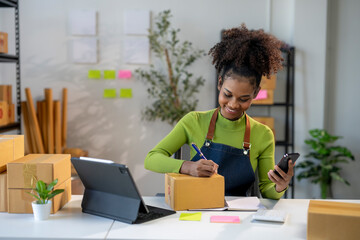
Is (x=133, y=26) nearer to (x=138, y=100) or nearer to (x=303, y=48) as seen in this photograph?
(x=138, y=100)

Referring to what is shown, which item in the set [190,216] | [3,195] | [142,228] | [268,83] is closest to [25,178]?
[3,195]

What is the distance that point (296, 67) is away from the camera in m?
4.23

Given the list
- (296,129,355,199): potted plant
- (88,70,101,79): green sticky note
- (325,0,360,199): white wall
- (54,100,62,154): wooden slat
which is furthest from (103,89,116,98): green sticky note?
(325,0,360,199): white wall

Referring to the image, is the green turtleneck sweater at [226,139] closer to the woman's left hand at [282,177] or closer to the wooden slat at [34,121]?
the woman's left hand at [282,177]

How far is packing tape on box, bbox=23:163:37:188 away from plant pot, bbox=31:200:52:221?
106 mm

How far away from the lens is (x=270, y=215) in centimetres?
169

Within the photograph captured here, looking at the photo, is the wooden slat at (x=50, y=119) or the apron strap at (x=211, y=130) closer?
the apron strap at (x=211, y=130)

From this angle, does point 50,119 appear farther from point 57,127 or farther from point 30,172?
point 30,172

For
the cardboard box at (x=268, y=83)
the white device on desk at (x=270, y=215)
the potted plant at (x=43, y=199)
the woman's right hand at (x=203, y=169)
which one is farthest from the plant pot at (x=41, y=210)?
the cardboard box at (x=268, y=83)

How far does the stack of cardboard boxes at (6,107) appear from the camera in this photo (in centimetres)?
347

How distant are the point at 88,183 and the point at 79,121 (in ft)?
8.34

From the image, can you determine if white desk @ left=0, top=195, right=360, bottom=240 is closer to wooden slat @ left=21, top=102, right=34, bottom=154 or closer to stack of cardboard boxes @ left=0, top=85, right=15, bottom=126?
stack of cardboard boxes @ left=0, top=85, right=15, bottom=126

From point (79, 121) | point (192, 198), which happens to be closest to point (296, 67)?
point (79, 121)

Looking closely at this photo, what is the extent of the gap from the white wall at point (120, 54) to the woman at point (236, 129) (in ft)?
6.65
